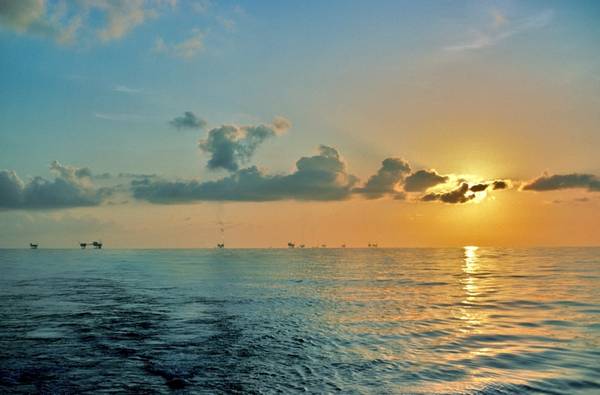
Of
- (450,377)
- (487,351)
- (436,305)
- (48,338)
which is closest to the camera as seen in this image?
(450,377)

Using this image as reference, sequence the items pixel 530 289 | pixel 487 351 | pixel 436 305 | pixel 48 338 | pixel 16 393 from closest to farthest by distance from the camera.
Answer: pixel 16 393 < pixel 487 351 < pixel 48 338 < pixel 436 305 < pixel 530 289

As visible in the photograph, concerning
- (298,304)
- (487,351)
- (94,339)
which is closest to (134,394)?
(94,339)

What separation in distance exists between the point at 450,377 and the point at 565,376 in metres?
4.83

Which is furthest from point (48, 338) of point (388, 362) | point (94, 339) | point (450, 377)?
point (450, 377)

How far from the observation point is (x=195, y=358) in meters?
19.5

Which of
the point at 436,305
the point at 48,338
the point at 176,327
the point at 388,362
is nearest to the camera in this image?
the point at 388,362

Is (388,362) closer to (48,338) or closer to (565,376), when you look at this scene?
(565,376)

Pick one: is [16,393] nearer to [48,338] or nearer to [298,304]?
[48,338]

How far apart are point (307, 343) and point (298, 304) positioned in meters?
16.2

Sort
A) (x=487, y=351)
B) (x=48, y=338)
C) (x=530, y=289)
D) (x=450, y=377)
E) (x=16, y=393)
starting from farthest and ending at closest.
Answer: (x=530, y=289) < (x=48, y=338) < (x=487, y=351) < (x=450, y=377) < (x=16, y=393)

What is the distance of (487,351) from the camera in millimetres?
21719

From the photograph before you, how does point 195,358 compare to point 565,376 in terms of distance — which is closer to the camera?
point 565,376

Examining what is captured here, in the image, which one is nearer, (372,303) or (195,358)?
(195,358)

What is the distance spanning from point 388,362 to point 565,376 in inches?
279
